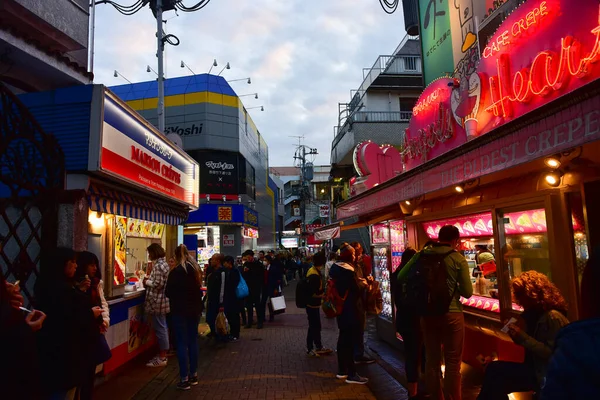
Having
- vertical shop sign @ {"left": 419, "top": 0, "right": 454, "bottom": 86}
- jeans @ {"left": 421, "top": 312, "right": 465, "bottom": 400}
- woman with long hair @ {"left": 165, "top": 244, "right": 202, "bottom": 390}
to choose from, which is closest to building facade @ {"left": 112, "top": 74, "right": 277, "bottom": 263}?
vertical shop sign @ {"left": 419, "top": 0, "right": 454, "bottom": 86}

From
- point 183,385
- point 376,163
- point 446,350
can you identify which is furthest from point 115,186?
point 376,163

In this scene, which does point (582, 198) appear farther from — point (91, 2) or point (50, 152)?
point (91, 2)

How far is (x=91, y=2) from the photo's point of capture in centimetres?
867

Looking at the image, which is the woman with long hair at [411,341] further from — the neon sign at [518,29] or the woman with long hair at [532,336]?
the neon sign at [518,29]

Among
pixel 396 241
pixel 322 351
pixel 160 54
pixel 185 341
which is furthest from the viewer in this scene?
pixel 160 54

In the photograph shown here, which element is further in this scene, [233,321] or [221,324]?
[233,321]

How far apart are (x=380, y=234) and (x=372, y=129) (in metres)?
10.3

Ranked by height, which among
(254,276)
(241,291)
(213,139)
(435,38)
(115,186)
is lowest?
(241,291)

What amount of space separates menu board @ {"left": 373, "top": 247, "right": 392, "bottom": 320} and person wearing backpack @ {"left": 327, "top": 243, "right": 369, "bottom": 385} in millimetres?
2252

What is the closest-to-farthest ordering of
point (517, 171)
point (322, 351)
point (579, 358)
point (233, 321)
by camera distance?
point (579, 358) → point (517, 171) → point (322, 351) → point (233, 321)

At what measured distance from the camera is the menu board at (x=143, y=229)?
27.3 feet

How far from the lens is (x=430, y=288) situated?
4.10 m

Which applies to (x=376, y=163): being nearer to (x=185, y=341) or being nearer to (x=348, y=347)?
(x=348, y=347)

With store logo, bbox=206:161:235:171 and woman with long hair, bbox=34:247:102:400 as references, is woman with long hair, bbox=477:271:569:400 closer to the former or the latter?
woman with long hair, bbox=34:247:102:400
